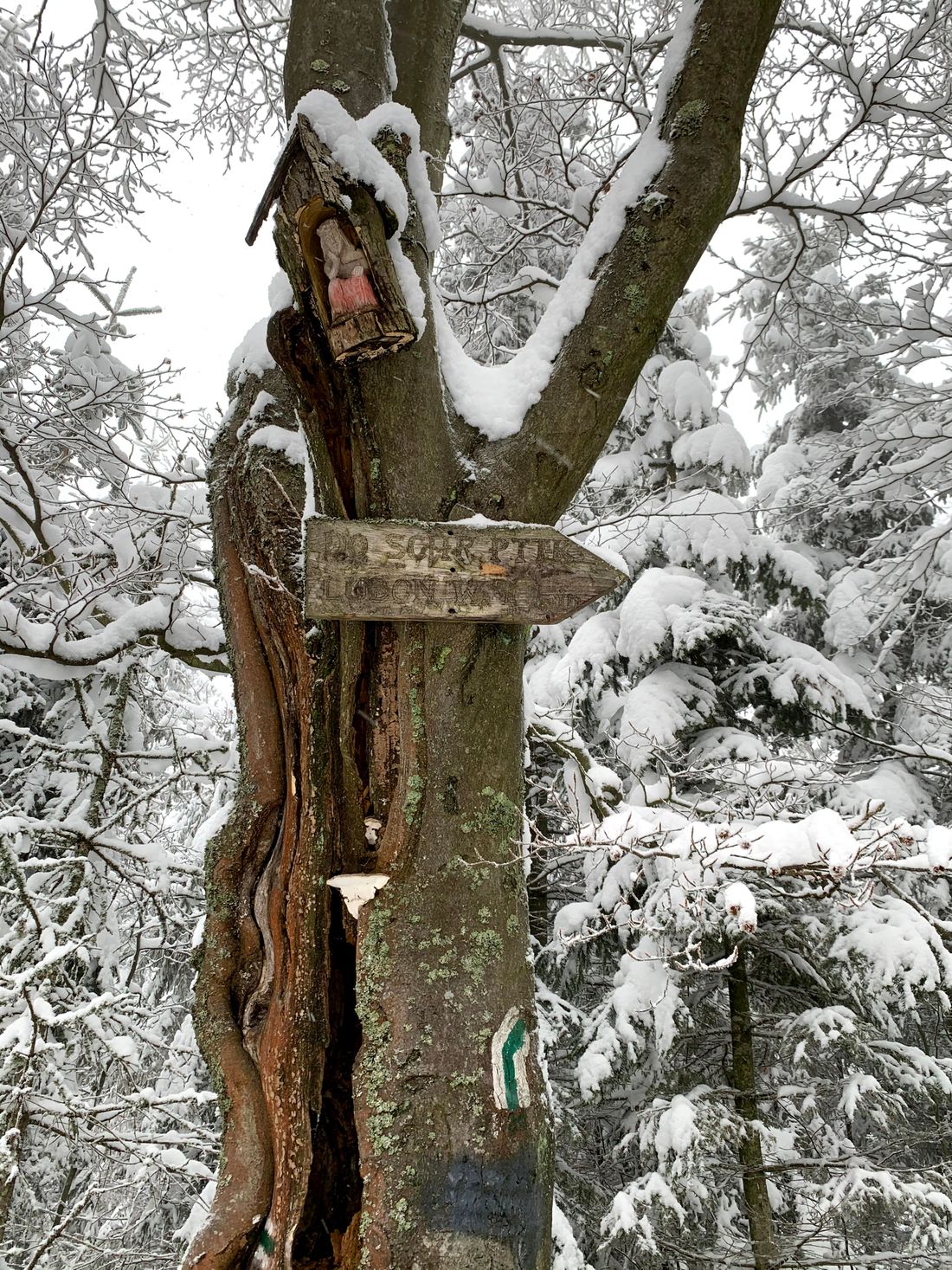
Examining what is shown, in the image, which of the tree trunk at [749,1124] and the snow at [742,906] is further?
the tree trunk at [749,1124]

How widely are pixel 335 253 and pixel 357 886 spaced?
1.33 m

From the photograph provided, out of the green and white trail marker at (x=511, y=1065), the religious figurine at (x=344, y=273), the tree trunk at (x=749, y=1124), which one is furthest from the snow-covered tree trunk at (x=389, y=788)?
the tree trunk at (x=749, y=1124)

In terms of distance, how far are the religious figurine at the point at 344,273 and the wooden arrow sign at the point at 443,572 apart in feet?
1.50

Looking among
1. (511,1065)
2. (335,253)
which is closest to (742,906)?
(511,1065)

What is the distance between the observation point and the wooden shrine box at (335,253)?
1665mm

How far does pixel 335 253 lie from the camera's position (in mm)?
1678

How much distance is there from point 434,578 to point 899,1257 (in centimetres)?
603

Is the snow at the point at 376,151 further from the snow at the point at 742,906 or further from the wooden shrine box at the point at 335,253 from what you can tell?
the snow at the point at 742,906

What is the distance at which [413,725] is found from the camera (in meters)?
1.71

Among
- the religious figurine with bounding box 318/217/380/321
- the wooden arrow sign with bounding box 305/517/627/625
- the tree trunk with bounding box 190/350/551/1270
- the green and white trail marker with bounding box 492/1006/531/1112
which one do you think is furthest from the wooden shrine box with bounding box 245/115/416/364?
the green and white trail marker with bounding box 492/1006/531/1112

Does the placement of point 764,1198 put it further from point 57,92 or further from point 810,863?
point 57,92

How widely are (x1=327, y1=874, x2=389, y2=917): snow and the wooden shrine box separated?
1114mm

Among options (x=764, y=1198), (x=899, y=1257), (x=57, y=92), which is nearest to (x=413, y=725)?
(x=57, y=92)

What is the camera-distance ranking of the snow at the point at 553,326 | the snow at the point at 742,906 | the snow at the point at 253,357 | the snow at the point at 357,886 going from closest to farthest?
the snow at the point at 742,906 → the snow at the point at 357,886 → the snow at the point at 553,326 → the snow at the point at 253,357
